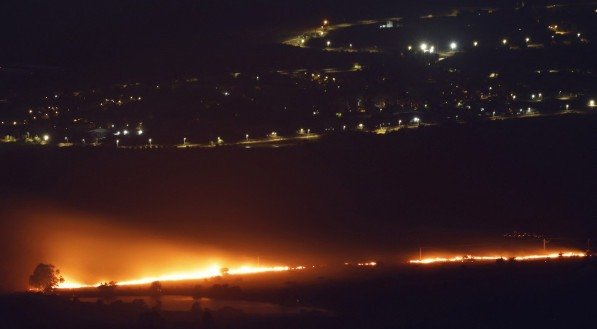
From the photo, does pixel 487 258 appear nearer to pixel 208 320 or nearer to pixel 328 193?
pixel 328 193

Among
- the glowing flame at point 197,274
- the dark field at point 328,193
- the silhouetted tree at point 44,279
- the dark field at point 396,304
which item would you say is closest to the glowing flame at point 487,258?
the dark field at point 328,193

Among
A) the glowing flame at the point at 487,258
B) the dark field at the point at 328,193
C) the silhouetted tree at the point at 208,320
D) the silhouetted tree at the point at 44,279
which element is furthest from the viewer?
the dark field at the point at 328,193

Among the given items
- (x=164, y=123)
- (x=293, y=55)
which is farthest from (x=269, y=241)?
(x=293, y=55)

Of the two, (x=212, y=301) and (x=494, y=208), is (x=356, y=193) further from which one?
(x=212, y=301)

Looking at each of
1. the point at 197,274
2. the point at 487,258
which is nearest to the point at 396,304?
the point at 487,258

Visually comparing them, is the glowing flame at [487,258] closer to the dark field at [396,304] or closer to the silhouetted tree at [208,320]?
the dark field at [396,304]

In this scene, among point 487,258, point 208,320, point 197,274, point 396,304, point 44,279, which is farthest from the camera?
point 487,258

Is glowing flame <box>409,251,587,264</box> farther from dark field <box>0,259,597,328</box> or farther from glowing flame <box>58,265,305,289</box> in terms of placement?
glowing flame <box>58,265,305,289</box>

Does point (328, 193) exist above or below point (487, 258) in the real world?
above
